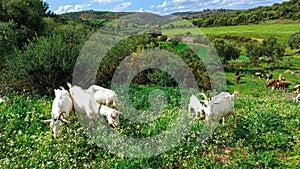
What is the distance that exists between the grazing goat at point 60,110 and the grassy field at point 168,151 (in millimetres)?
372

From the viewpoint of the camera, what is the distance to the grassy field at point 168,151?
8.56 metres

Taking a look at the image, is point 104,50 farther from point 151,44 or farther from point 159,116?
point 159,116

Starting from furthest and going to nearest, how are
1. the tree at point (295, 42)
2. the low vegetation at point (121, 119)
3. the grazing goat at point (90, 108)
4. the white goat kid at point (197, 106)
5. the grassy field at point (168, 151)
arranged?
the tree at point (295, 42) → the white goat kid at point (197, 106) → the grazing goat at point (90, 108) → the low vegetation at point (121, 119) → the grassy field at point (168, 151)

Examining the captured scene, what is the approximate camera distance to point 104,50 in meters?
20.6

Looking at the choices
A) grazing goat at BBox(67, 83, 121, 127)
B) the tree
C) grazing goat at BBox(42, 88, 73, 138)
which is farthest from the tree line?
grazing goat at BBox(42, 88, 73, 138)

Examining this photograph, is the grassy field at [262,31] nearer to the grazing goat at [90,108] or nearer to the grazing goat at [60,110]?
the grazing goat at [90,108]

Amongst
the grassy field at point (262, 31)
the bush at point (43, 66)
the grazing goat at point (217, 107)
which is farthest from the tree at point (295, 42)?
the grazing goat at point (217, 107)

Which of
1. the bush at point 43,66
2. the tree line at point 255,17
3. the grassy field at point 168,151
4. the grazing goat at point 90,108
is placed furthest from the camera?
the tree line at point 255,17

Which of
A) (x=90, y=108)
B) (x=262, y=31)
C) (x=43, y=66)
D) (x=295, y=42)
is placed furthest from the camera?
(x=262, y=31)

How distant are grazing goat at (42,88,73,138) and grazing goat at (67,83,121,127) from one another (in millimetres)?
252

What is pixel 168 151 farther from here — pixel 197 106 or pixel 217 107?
pixel 197 106

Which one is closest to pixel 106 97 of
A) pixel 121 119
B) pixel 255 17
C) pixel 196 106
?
pixel 121 119

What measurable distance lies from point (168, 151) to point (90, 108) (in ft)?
10.6

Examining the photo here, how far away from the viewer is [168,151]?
29.4ft
